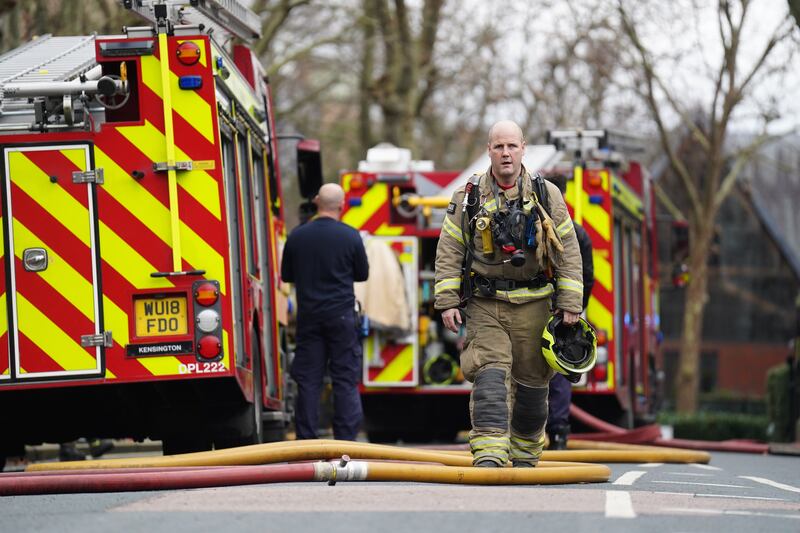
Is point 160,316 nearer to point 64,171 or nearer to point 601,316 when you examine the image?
point 64,171

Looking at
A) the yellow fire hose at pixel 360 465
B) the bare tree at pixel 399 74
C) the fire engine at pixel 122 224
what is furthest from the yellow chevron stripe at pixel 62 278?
the bare tree at pixel 399 74

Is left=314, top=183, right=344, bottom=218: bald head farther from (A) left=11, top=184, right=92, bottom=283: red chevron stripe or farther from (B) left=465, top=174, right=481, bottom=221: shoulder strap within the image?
(B) left=465, top=174, right=481, bottom=221: shoulder strap

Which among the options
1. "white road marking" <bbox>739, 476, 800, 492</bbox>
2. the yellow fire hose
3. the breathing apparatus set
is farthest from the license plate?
"white road marking" <bbox>739, 476, 800, 492</bbox>

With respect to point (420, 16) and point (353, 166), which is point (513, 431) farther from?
point (353, 166)

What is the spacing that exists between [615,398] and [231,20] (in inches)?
209

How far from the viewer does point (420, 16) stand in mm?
29172

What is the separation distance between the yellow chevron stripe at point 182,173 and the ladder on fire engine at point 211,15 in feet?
2.03

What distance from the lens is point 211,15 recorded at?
10.3 metres

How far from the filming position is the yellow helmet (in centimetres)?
816

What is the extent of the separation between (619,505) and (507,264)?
2.10 metres

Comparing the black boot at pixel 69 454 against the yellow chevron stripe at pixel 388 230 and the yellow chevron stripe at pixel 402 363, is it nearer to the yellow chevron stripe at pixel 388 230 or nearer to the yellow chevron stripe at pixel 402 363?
the yellow chevron stripe at pixel 402 363

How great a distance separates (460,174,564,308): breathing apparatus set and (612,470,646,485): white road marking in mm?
1080

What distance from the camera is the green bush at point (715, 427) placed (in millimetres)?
27188

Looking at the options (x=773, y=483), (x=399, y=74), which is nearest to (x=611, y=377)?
(x=773, y=483)
